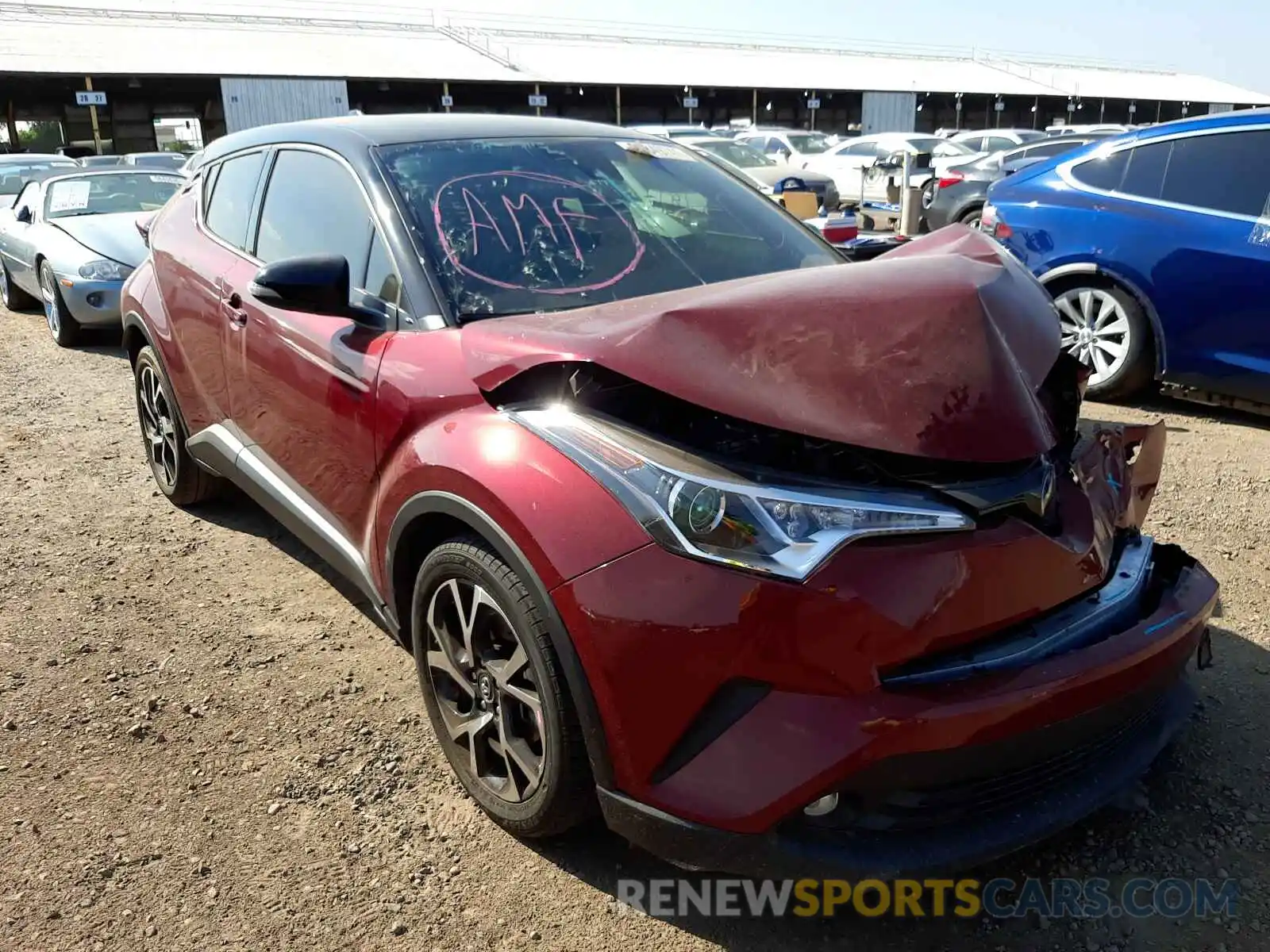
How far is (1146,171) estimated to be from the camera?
547 centimetres

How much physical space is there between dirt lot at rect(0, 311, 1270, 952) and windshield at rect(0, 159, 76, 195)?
10762mm

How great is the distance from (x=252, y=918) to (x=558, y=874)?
70cm

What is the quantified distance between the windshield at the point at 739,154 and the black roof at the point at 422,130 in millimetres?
14939

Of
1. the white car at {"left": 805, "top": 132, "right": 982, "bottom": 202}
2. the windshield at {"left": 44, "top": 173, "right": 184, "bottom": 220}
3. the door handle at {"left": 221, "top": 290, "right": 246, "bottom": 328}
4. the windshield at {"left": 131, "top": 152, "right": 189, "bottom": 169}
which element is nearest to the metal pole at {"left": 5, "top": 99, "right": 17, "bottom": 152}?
the windshield at {"left": 131, "top": 152, "right": 189, "bottom": 169}

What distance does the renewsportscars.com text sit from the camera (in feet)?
7.03

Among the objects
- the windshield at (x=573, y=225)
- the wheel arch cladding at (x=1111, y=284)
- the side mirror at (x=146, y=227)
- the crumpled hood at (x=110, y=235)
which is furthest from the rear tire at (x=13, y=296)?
the wheel arch cladding at (x=1111, y=284)

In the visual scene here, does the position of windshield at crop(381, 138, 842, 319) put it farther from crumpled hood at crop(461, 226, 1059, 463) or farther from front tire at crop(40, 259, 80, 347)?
front tire at crop(40, 259, 80, 347)

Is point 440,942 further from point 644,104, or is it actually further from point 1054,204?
point 644,104

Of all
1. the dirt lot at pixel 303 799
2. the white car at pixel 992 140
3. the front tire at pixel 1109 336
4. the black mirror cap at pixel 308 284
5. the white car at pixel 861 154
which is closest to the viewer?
the dirt lot at pixel 303 799

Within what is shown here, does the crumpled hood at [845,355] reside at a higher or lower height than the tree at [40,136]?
lower

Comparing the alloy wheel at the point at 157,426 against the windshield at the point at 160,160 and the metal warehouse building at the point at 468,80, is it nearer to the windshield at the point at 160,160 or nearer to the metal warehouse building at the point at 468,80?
the windshield at the point at 160,160

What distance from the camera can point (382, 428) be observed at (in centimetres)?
253

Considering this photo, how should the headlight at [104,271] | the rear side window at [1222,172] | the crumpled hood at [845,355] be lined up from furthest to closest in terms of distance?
the headlight at [104,271]
the rear side window at [1222,172]
the crumpled hood at [845,355]

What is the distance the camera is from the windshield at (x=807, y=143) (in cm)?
2425
